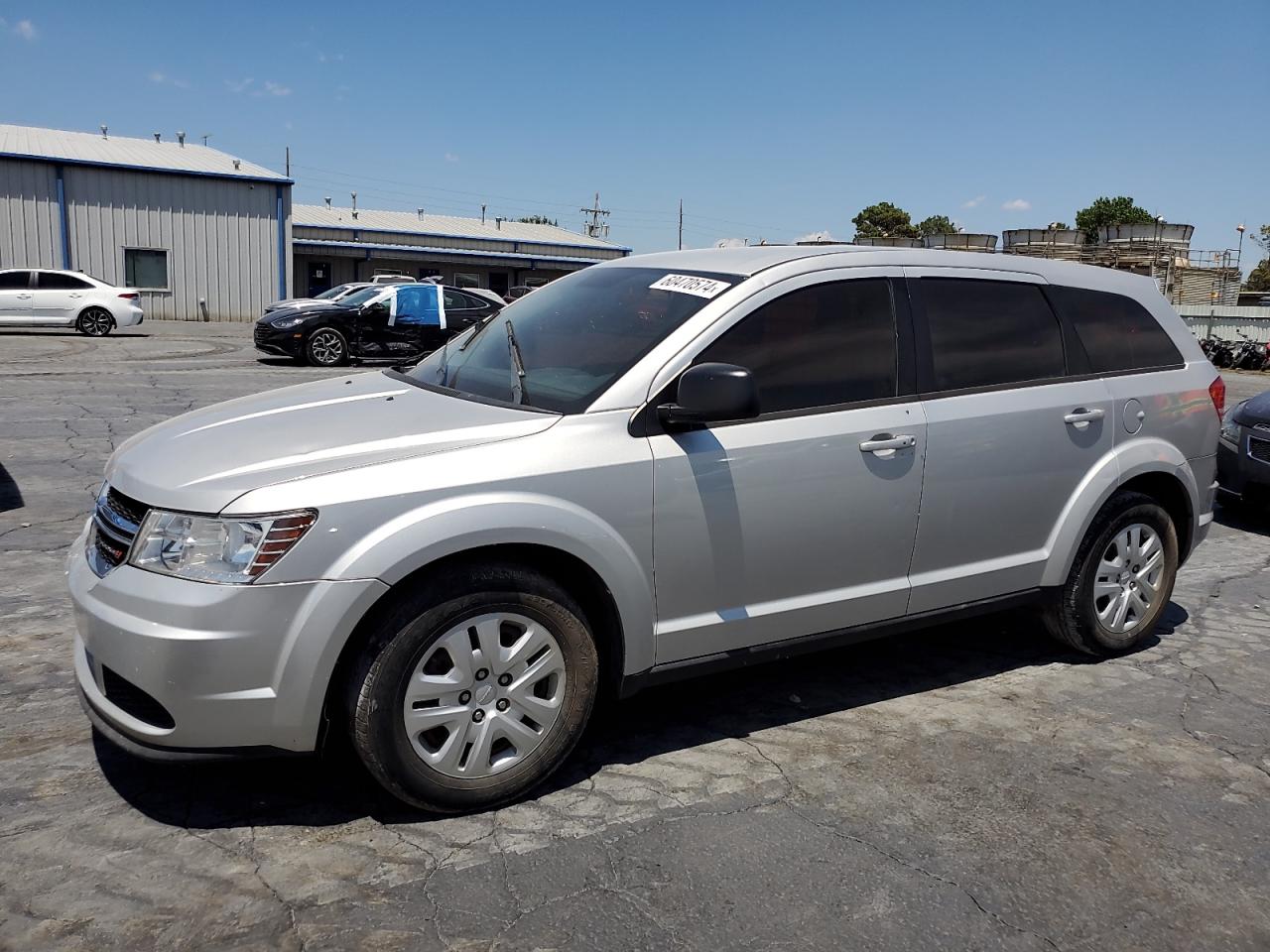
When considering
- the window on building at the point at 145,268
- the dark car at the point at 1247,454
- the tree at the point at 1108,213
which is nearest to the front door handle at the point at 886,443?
the dark car at the point at 1247,454

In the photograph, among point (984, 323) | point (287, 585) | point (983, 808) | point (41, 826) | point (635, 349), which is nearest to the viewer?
point (287, 585)

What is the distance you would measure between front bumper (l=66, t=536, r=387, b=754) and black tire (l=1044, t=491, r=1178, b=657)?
3149mm

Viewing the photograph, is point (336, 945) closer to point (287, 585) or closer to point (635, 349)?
point (287, 585)

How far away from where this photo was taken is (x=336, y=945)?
8.70ft

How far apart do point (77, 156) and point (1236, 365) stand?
33044 mm

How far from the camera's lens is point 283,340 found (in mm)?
17391

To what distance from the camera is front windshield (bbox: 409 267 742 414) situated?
12.1 ft

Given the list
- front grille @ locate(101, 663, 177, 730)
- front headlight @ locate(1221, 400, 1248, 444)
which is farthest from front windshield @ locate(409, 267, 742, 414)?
front headlight @ locate(1221, 400, 1248, 444)

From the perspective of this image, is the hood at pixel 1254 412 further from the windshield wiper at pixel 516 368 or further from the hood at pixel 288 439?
the hood at pixel 288 439

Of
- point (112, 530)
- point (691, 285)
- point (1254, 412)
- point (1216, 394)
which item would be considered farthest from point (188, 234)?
point (1216, 394)

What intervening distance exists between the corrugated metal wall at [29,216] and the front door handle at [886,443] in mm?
31801

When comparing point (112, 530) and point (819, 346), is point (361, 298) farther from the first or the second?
point (112, 530)

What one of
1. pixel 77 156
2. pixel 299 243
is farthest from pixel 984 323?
pixel 299 243

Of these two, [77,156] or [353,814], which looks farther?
[77,156]
